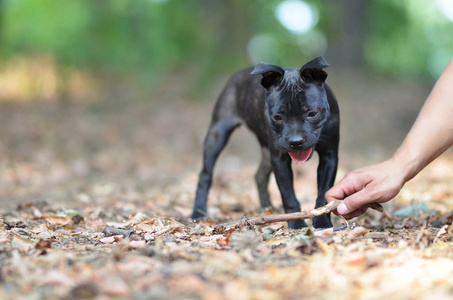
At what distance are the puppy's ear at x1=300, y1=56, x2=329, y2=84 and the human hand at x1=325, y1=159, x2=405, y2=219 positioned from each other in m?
0.78

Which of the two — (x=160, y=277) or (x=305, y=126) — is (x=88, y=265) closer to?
(x=160, y=277)

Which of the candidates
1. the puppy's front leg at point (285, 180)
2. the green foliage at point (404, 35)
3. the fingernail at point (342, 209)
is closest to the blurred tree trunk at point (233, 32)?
the green foliage at point (404, 35)

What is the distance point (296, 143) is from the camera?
336cm

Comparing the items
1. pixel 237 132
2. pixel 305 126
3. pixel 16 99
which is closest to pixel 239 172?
pixel 237 132

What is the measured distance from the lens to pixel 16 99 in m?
12.6

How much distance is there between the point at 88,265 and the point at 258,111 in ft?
7.47

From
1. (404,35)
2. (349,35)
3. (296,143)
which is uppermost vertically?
(404,35)

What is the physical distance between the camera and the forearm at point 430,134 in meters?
3.12

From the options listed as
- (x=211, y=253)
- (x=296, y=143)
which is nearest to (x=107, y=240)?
(x=211, y=253)

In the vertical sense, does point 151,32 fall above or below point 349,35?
below

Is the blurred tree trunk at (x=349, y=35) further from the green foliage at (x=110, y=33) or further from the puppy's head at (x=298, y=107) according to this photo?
the puppy's head at (x=298, y=107)

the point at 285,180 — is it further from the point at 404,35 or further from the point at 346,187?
the point at 404,35

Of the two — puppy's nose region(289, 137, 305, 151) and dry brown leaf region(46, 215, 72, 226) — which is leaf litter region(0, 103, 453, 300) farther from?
puppy's nose region(289, 137, 305, 151)

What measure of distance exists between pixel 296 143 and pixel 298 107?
275mm
